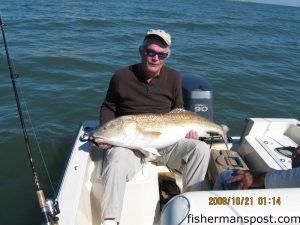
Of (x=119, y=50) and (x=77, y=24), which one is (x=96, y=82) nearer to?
(x=119, y=50)

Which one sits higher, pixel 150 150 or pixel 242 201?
pixel 242 201

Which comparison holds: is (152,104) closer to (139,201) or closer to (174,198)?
(139,201)

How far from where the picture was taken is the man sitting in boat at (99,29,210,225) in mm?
3599

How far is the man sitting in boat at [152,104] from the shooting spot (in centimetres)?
360

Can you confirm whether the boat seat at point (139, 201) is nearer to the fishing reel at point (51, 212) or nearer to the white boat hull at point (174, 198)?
the white boat hull at point (174, 198)

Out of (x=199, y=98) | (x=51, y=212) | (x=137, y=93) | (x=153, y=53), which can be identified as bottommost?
(x=51, y=212)

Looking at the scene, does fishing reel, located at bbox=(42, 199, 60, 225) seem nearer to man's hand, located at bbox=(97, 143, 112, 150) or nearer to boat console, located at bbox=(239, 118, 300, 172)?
man's hand, located at bbox=(97, 143, 112, 150)

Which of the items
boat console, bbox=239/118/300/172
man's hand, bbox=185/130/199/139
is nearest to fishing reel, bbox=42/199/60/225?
man's hand, bbox=185/130/199/139

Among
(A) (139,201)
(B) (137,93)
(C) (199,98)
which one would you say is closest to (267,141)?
(C) (199,98)

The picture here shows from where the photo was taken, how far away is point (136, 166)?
142 inches

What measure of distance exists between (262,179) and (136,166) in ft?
4.37

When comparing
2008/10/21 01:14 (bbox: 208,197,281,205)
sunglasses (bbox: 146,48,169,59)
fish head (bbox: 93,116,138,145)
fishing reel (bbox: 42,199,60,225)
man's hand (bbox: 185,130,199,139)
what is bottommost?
fishing reel (bbox: 42,199,60,225)

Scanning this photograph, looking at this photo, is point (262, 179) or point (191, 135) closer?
point (262, 179)

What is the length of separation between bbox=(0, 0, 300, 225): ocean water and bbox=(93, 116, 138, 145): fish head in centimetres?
183
